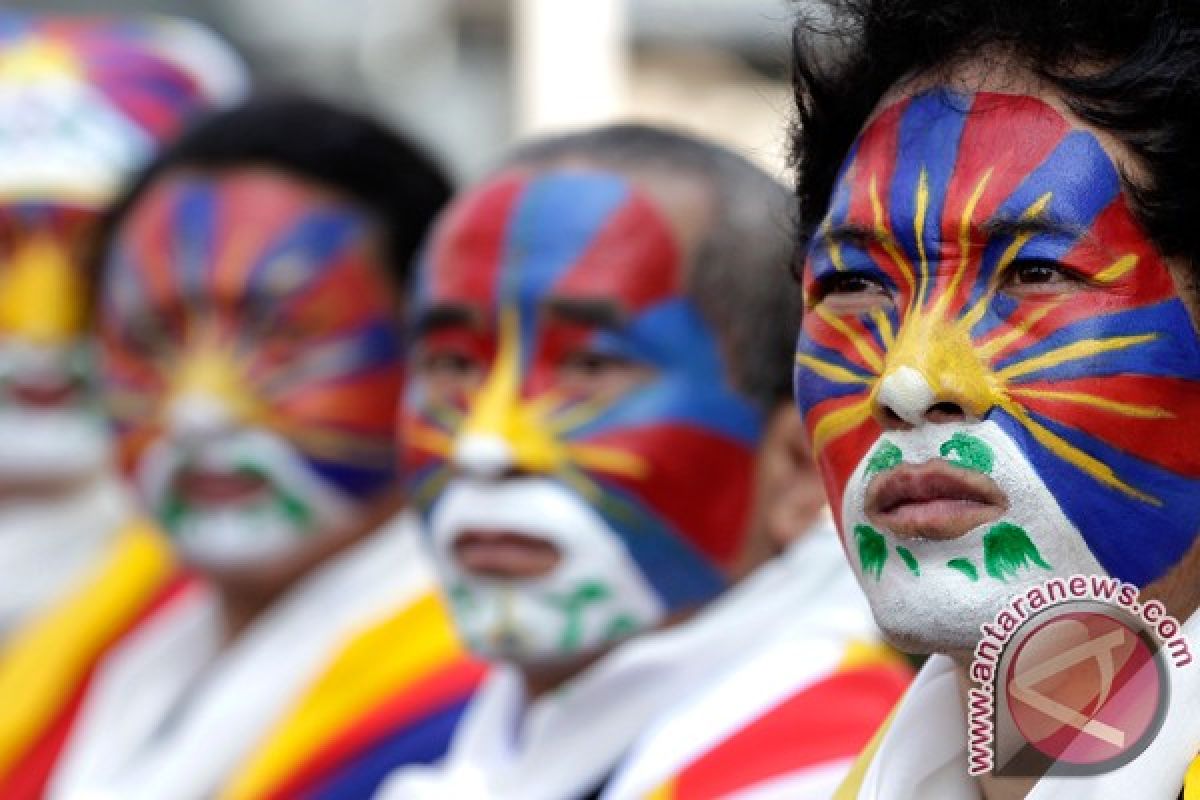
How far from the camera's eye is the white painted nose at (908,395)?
85.0 inches

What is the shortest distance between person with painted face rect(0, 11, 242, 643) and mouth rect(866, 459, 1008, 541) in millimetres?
3052

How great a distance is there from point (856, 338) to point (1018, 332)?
0.19 metres

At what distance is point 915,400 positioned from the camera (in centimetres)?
216

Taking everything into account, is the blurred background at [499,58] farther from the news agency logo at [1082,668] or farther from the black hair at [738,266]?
the news agency logo at [1082,668]

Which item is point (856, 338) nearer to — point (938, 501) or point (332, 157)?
point (938, 501)

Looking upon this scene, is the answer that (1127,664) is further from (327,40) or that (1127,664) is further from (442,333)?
(327,40)

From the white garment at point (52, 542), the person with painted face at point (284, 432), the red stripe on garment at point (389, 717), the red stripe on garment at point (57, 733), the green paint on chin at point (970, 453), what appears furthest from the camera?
the white garment at point (52, 542)

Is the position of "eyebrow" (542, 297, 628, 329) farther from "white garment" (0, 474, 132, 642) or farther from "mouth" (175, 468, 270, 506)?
"white garment" (0, 474, 132, 642)

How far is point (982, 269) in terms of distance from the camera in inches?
87.0

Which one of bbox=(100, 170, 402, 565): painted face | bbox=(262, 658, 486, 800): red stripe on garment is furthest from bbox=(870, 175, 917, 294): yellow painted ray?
bbox=(100, 170, 402, 565): painted face

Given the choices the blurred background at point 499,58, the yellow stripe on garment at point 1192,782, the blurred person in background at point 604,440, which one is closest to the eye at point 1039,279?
the yellow stripe on garment at point 1192,782

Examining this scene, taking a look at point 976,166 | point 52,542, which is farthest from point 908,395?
point 52,542

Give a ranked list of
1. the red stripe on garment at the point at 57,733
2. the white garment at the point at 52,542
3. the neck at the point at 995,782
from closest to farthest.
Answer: the neck at the point at 995,782 < the red stripe on garment at the point at 57,733 < the white garment at the point at 52,542

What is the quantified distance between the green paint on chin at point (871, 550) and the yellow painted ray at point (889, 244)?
0.75 ft
